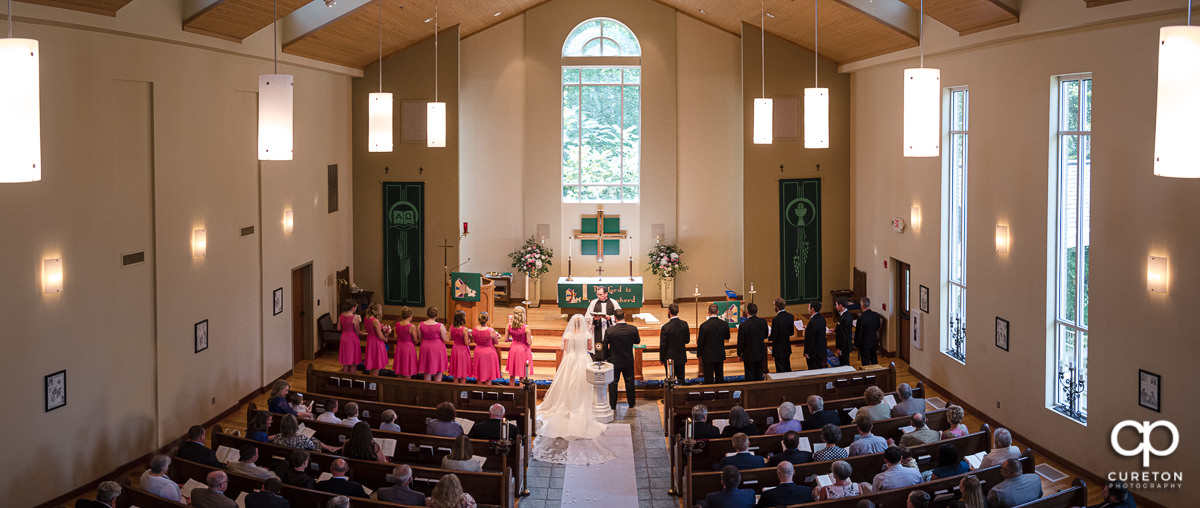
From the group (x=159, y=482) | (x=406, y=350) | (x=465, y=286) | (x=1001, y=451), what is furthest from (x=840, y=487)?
(x=465, y=286)

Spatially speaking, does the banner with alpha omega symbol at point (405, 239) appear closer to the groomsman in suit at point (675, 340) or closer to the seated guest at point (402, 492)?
the groomsman in suit at point (675, 340)

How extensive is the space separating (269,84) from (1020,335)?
787cm

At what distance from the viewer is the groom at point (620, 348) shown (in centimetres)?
1070

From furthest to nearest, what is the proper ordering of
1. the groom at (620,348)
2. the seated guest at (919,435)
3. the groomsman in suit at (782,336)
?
the groomsman in suit at (782,336) < the groom at (620,348) < the seated guest at (919,435)

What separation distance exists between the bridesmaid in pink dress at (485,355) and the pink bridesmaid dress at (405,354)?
83 centimetres

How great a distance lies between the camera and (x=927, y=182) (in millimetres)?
11883

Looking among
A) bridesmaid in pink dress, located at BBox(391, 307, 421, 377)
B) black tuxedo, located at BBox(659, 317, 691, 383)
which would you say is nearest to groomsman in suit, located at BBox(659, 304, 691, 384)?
black tuxedo, located at BBox(659, 317, 691, 383)

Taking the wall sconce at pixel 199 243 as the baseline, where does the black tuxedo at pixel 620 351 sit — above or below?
below

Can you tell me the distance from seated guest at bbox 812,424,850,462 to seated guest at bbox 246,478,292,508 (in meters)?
4.00

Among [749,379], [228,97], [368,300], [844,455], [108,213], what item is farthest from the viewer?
[368,300]

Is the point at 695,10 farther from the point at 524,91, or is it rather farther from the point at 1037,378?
the point at 1037,378

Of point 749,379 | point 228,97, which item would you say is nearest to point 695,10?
point 749,379

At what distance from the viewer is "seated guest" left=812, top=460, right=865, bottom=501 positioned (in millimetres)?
6301

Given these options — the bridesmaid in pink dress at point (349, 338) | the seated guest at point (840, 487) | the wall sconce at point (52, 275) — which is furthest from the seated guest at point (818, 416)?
the wall sconce at point (52, 275)
